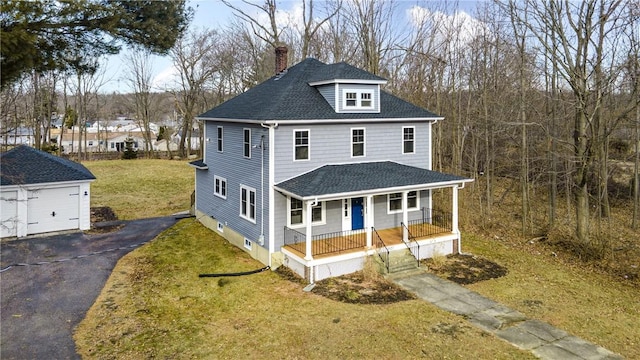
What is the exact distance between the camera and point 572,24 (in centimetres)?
1709

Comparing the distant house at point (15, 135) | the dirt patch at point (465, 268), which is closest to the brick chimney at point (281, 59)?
the distant house at point (15, 135)

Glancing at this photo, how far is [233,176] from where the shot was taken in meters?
17.6

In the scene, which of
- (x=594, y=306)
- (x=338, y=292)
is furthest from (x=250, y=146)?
(x=594, y=306)

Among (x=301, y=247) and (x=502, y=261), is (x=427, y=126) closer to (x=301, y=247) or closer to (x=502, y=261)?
(x=502, y=261)

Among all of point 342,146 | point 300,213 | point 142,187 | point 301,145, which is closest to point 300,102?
point 301,145

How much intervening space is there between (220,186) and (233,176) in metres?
1.55

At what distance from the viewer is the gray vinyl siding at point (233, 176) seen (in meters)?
15.7

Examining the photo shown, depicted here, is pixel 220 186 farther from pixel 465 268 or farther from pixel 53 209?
pixel 465 268

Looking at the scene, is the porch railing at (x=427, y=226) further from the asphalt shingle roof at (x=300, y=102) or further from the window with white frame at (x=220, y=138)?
the window with white frame at (x=220, y=138)

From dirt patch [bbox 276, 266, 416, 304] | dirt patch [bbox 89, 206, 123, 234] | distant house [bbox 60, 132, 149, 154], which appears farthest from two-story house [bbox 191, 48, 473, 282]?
distant house [bbox 60, 132, 149, 154]

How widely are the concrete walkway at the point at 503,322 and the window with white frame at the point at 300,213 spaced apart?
11.4 ft

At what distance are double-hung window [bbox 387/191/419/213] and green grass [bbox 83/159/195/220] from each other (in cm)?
1279

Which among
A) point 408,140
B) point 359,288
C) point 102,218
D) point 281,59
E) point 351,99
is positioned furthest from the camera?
point 102,218

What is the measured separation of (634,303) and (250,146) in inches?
531
